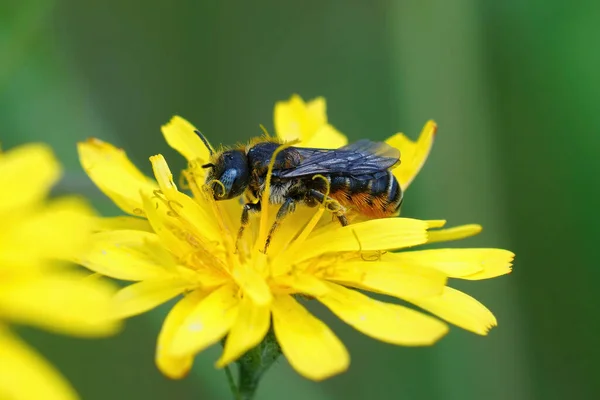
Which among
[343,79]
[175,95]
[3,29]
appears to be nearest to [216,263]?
[3,29]

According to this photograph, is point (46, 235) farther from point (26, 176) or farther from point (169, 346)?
point (169, 346)

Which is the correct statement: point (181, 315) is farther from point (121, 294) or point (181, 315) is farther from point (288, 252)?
point (288, 252)

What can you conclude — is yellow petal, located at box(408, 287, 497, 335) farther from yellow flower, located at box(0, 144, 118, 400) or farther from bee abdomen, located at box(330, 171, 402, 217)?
yellow flower, located at box(0, 144, 118, 400)

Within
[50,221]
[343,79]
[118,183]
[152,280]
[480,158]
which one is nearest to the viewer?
[50,221]

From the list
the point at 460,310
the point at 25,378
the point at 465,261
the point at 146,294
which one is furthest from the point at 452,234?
the point at 25,378

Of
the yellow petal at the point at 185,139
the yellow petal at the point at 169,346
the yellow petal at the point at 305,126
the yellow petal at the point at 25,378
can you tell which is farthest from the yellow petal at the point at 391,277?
the yellow petal at the point at 25,378
